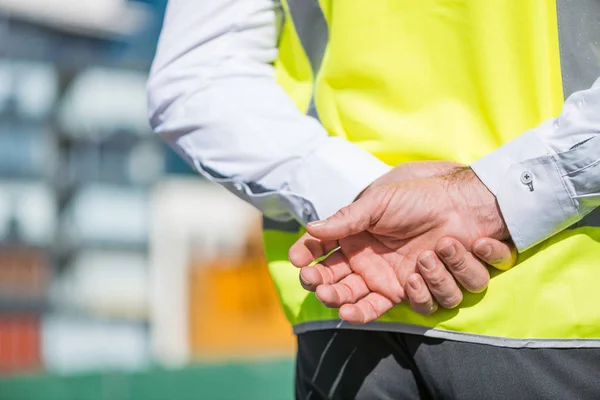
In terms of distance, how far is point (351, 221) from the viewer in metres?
0.87

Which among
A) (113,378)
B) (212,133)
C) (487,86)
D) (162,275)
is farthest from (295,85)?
(162,275)

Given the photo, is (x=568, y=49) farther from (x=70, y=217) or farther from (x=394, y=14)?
(x=70, y=217)

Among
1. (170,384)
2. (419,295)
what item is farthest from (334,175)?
(170,384)

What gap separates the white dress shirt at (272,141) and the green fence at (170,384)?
301 cm

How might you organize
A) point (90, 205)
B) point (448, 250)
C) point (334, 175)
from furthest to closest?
point (90, 205), point (334, 175), point (448, 250)

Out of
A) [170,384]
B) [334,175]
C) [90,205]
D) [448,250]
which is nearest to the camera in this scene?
[448,250]

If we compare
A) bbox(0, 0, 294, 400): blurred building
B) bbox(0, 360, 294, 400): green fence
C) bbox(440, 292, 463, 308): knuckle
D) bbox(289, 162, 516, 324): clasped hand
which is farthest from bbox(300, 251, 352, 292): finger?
bbox(0, 0, 294, 400): blurred building

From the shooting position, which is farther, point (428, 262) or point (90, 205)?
point (90, 205)

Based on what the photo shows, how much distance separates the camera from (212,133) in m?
1.06

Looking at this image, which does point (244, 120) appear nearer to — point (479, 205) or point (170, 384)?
point (479, 205)

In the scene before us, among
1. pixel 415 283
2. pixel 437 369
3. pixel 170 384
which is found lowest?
pixel 170 384

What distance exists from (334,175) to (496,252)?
0.74 ft

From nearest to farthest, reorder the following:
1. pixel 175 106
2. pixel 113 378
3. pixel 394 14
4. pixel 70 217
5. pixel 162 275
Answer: pixel 394 14
pixel 175 106
pixel 113 378
pixel 162 275
pixel 70 217

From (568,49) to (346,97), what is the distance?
0.83 ft
